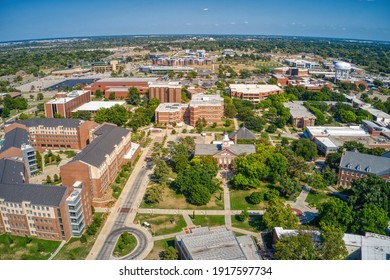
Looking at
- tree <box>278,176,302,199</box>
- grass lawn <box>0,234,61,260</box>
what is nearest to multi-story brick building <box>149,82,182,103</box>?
tree <box>278,176,302,199</box>

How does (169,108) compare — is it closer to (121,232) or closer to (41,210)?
(121,232)

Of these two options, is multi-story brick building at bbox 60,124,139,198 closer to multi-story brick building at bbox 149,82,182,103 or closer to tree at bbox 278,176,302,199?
tree at bbox 278,176,302,199

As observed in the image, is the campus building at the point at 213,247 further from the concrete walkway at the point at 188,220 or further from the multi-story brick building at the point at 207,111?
the multi-story brick building at the point at 207,111

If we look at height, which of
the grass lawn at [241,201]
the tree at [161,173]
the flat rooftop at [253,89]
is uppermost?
the flat rooftop at [253,89]

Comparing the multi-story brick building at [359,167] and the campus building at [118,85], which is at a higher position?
the campus building at [118,85]

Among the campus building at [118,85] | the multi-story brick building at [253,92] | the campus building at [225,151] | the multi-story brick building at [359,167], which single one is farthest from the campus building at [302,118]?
the campus building at [118,85]
